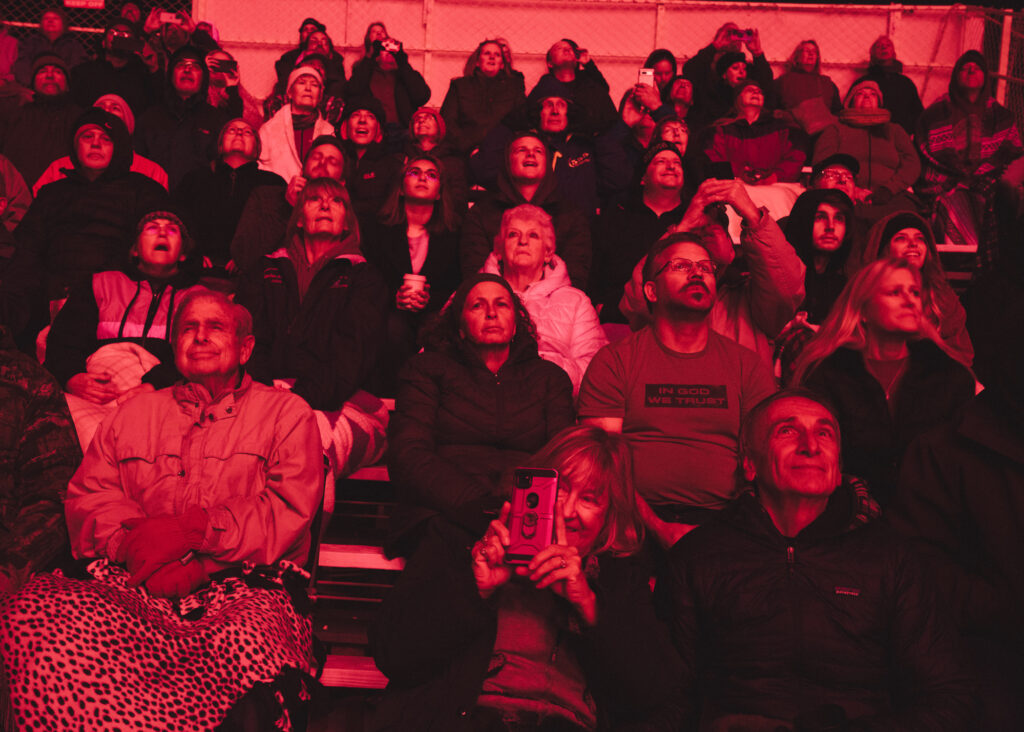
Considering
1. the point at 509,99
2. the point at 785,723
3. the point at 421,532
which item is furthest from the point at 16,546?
the point at 509,99

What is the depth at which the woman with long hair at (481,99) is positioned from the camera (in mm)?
6133

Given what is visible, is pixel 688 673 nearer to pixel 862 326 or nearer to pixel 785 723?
pixel 785 723

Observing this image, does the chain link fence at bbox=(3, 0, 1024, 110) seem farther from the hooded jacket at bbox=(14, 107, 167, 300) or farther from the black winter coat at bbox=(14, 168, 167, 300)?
the black winter coat at bbox=(14, 168, 167, 300)

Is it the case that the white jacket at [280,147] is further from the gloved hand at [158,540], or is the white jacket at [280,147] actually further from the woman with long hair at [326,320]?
the gloved hand at [158,540]

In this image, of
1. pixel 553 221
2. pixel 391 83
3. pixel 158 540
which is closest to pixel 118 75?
pixel 391 83

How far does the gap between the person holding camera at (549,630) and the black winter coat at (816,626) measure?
0.11m

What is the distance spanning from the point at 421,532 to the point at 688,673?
33.5 inches

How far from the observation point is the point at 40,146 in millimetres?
5688

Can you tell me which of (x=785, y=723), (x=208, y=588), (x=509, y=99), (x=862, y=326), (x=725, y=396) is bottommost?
(x=785, y=723)

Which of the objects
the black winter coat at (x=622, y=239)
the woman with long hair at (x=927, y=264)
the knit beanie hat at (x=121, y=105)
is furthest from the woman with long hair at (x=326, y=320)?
the knit beanie hat at (x=121, y=105)

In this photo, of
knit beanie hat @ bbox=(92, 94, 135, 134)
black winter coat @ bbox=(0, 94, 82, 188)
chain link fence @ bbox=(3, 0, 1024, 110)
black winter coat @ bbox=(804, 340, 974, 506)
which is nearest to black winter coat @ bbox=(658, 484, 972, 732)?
black winter coat @ bbox=(804, 340, 974, 506)

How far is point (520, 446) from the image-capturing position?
2.79 m

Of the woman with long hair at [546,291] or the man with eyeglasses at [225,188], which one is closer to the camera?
the woman with long hair at [546,291]

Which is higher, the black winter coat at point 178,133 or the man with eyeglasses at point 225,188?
the black winter coat at point 178,133
